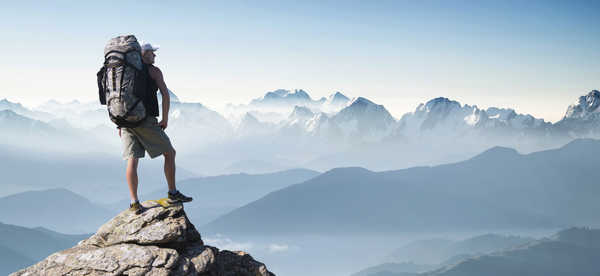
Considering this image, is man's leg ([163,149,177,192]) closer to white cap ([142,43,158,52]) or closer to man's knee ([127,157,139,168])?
man's knee ([127,157,139,168])

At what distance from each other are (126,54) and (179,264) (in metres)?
5.86

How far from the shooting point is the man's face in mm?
12211

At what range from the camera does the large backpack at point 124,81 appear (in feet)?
38.7

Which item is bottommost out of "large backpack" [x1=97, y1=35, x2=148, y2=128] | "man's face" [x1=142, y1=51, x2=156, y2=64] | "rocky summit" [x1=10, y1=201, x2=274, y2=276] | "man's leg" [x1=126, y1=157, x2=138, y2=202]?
"rocky summit" [x1=10, y1=201, x2=274, y2=276]

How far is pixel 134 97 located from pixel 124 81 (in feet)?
1.62

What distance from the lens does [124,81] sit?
463 inches

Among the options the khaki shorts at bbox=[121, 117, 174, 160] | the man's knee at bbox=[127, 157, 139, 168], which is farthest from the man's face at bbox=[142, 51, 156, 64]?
the man's knee at bbox=[127, 157, 139, 168]

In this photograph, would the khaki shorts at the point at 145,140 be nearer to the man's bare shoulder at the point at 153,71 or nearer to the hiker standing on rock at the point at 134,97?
the hiker standing on rock at the point at 134,97

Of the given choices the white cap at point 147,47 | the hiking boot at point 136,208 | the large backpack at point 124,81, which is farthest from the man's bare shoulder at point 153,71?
the hiking boot at point 136,208

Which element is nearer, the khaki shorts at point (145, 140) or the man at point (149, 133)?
the man at point (149, 133)

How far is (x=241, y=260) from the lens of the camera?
45.1ft

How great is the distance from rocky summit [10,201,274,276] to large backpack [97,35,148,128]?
287 cm

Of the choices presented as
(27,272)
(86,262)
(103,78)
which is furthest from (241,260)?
(103,78)

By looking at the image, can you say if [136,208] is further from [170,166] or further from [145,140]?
[145,140]
